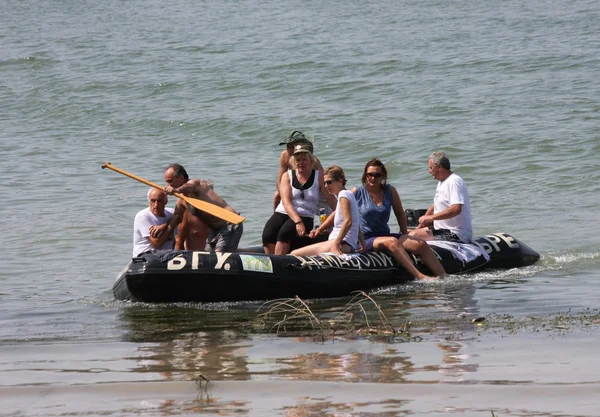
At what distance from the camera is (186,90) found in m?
23.5

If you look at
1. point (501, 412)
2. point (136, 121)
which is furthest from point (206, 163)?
point (501, 412)

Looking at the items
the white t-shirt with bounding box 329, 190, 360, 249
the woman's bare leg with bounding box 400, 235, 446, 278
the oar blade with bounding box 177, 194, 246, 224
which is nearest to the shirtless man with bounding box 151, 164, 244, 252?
the oar blade with bounding box 177, 194, 246, 224

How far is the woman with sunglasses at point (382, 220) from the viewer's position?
360 inches

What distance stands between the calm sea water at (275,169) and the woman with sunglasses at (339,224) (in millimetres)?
591

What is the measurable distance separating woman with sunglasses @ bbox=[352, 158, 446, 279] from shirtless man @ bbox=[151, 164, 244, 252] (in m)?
1.15

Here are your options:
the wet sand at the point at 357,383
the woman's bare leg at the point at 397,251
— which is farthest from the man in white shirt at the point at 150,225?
the wet sand at the point at 357,383

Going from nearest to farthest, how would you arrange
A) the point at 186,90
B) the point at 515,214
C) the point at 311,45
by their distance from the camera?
the point at 515,214
the point at 186,90
the point at 311,45

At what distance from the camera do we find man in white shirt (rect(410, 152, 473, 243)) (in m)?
9.53

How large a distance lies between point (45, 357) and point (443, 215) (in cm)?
421

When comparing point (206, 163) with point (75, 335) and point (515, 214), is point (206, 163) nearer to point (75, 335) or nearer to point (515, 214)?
point (515, 214)

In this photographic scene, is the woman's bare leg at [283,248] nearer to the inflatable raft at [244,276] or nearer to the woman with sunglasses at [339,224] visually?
the woman with sunglasses at [339,224]

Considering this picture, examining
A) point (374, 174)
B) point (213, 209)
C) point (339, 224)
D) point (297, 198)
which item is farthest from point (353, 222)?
point (213, 209)

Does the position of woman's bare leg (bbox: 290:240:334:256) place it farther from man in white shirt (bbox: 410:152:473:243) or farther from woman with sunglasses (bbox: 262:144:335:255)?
man in white shirt (bbox: 410:152:473:243)

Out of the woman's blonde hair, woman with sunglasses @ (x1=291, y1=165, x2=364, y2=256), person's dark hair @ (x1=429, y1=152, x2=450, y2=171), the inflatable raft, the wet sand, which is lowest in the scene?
the wet sand
